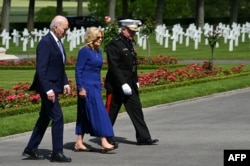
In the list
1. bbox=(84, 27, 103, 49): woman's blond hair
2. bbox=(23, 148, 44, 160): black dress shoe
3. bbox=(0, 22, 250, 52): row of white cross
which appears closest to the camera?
bbox=(23, 148, 44, 160): black dress shoe

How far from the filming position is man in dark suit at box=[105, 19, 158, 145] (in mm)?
12258

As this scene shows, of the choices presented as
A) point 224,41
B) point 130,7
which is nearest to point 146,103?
point 224,41

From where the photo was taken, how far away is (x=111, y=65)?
12.3 metres

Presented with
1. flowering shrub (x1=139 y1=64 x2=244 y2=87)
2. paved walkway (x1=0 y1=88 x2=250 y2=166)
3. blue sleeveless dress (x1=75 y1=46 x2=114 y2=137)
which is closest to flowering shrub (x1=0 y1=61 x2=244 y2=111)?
flowering shrub (x1=139 y1=64 x2=244 y2=87)

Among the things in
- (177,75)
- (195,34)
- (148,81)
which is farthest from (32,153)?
(195,34)

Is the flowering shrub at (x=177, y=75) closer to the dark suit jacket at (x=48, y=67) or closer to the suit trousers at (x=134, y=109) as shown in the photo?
the suit trousers at (x=134, y=109)

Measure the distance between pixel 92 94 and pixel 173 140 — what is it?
162cm

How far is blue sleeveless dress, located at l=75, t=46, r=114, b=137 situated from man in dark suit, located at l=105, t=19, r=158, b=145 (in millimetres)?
511

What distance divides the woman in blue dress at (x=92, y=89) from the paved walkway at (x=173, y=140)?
A: 0.31 metres

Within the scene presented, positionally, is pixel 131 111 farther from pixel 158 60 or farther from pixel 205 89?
pixel 158 60

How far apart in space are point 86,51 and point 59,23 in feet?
2.74

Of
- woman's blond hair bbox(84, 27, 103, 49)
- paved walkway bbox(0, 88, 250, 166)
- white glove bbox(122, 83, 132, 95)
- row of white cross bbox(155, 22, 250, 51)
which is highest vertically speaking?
woman's blond hair bbox(84, 27, 103, 49)

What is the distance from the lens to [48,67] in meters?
11.0

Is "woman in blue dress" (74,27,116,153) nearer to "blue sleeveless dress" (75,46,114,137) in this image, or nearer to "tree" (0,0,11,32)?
"blue sleeveless dress" (75,46,114,137)
